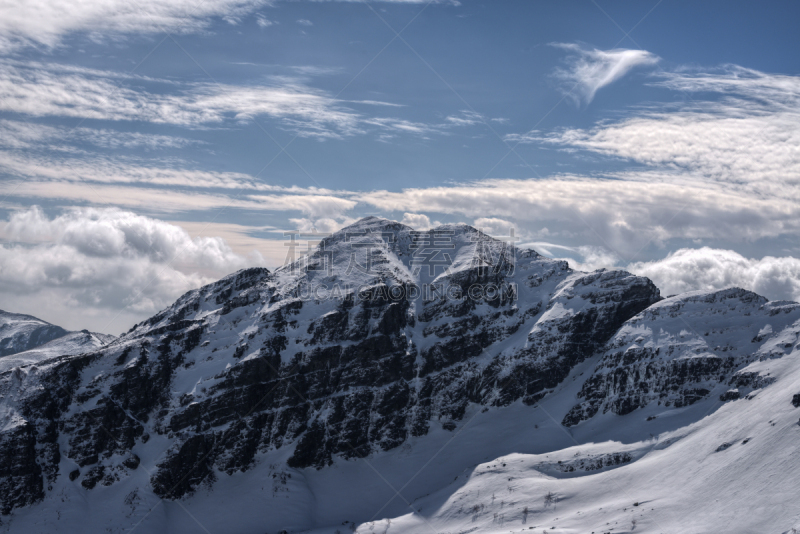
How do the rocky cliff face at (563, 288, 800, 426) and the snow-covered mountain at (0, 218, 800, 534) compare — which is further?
the rocky cliff face at (563, 288, 800, 426)

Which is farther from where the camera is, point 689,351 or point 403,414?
point 403,414

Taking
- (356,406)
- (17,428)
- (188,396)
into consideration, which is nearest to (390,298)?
(356,406)

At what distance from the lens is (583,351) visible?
595ft

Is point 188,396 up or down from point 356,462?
up

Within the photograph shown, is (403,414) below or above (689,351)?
below

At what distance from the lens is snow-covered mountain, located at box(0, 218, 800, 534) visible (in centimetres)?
13275

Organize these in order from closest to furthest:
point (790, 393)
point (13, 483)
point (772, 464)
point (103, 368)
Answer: point (772, 464) < point (790, 393) < point (13, 483) < point (103, 368)

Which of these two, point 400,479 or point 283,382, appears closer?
point 400,479

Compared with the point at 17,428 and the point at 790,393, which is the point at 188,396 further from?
the point at 790,393

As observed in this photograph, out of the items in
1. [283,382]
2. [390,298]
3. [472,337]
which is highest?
[390,298]

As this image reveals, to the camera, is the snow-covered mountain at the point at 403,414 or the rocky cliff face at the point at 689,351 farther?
the rocky cliff face at the point at 689,351

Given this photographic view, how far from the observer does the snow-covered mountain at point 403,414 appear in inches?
5226

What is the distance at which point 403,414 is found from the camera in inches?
6944

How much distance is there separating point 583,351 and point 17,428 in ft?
574
